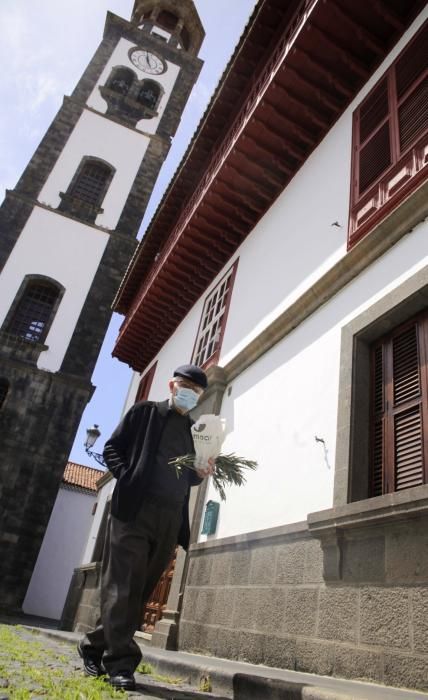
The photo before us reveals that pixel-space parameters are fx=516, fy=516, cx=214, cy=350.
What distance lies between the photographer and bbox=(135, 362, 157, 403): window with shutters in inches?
477

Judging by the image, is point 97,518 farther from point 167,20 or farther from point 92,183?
point 167,20

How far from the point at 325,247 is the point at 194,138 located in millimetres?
6143

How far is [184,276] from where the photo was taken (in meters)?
10.8

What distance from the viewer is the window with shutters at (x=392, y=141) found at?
503cm

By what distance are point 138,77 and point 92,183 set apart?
7466 mm

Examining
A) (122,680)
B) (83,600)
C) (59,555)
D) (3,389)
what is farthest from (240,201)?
(59,555)

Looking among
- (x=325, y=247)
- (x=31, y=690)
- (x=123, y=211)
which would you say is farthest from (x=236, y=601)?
(x=123, y=211)

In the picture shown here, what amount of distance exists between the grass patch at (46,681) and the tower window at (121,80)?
24.5m

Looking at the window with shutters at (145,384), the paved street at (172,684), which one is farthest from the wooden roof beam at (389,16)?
the window with shutters at (145,384)

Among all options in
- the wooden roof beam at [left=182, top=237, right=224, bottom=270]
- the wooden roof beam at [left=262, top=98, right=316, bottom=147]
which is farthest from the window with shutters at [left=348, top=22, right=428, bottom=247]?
the wooden roof beam at [left=182, top=237, right=224, bottom=270]

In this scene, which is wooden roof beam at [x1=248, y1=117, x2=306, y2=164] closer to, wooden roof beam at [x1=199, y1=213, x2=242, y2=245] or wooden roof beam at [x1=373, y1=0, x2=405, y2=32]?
wooden roof beam at [x1=199, y1=213, x2=242, y2=245]

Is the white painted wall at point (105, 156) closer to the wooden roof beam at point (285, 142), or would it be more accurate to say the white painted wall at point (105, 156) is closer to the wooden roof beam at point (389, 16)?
the wooden roof beam at point (285, 142)

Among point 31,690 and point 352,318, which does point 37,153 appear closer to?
point 352,318

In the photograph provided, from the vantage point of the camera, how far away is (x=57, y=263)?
18047mm
